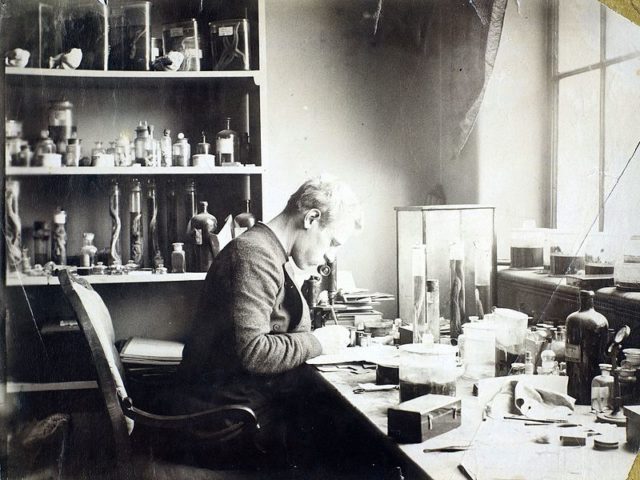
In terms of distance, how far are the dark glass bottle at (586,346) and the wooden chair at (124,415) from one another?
2.44 ft

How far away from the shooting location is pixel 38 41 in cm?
124

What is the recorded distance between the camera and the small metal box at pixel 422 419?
119 centimetres

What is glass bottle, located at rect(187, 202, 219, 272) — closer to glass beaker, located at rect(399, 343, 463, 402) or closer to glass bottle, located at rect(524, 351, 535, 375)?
glass beaker, located at rect(399, 343, 463, 402)

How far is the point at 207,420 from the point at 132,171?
22.6 inches

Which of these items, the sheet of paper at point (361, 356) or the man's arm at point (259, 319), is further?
the sheet of paper at point (361, 356)

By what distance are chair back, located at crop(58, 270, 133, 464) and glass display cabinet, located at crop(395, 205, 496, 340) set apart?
773 millimetres

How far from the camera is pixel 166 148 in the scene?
4.83ft

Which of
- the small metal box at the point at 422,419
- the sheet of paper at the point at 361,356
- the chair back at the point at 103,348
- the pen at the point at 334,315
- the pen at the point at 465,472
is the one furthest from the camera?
the pen at the point at 334,315

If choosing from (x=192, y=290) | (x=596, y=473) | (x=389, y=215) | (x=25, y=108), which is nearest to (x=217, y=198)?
(x=192, y=290)

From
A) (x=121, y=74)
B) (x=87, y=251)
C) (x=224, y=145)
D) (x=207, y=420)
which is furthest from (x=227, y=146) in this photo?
(x=207, y=420)

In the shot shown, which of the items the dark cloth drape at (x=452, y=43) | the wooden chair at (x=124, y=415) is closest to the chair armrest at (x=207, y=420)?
the wooden chair at (x=124, y=415)

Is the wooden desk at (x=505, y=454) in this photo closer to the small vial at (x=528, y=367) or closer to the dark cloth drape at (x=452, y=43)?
the small vial at (x=528, y=367)

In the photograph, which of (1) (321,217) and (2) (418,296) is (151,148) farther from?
(2) (418,296)

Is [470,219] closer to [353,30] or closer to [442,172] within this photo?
[442,172]
